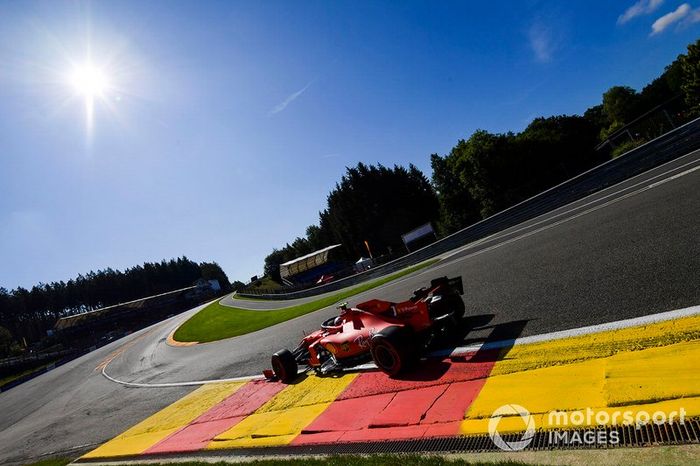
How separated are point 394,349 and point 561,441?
303cm

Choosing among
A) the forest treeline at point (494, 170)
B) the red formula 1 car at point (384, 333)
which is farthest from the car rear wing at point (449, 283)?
the forest treeline at point (494, 170)

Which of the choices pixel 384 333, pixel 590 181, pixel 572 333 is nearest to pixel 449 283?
pixel 384 333

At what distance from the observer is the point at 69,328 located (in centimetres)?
7069

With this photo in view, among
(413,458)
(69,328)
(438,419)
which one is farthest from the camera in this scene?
(69,328)

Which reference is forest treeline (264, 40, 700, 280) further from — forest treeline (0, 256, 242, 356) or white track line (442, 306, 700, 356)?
forest treeline (0, 256, 242, 356)

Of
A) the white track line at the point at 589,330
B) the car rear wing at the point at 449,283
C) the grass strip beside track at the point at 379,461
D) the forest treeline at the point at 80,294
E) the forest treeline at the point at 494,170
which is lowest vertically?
the white track line at the point at 589,330

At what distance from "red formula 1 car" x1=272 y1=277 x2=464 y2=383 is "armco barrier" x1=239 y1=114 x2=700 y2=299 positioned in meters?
14.6

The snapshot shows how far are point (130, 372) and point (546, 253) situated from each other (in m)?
21.3

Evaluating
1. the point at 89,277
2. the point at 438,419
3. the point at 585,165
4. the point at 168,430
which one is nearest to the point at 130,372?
the point at 168,430

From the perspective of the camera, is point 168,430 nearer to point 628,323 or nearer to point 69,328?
point 628,323

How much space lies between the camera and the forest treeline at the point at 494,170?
84.1 feet

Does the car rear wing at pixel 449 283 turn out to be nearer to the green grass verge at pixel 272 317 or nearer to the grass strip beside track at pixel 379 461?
the grass strip beside track at pixel 379 461

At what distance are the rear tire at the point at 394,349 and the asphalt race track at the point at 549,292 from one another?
1.26 meters

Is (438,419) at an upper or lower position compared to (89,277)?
lower
